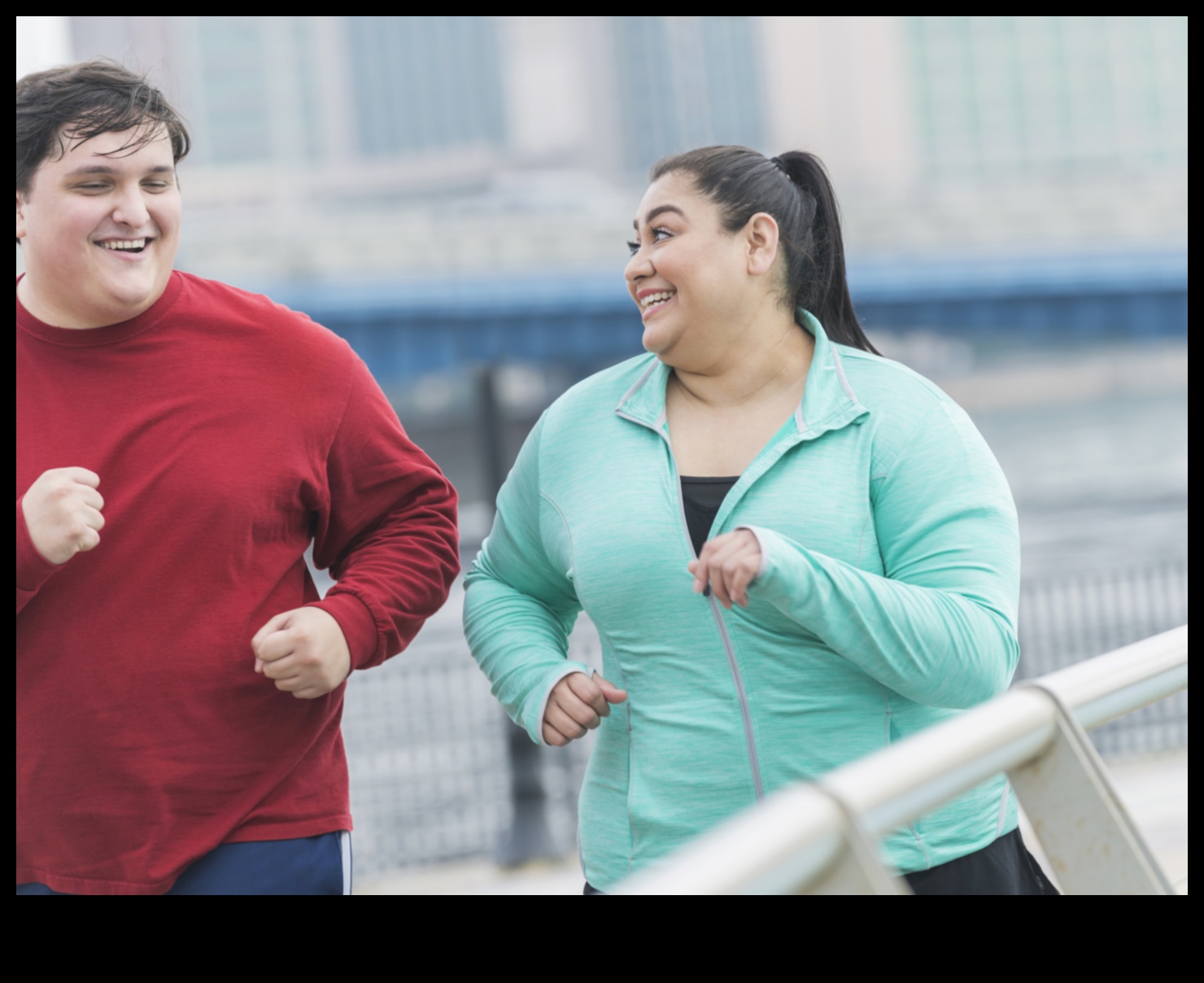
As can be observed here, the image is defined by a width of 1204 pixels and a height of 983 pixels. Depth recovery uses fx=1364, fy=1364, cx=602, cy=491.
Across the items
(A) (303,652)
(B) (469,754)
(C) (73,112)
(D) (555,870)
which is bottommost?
(B) (469,754)

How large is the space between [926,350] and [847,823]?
180ft

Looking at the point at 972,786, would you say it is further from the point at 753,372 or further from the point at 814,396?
the point at 753,372

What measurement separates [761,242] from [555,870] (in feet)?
15.0

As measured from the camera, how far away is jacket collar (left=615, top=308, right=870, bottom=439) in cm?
208

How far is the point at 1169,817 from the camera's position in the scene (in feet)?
19.4

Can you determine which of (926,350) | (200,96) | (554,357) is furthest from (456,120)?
(554,357)

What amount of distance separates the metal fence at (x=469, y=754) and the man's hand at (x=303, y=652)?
4.37 m

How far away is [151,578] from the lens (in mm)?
2174

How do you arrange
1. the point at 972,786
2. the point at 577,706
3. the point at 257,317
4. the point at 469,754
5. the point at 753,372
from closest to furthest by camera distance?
the point at 972,786
the point at 577,706
the point at 753,372
the point at 257,317
the point at 469,754

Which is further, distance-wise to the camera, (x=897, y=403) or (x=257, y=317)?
(x=257, y=317)

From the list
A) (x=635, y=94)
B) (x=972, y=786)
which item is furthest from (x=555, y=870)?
(x=635, y=94)

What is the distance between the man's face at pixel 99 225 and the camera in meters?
2.14

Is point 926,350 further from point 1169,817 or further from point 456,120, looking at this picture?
point 456,120

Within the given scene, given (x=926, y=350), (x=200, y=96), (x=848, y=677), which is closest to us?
(x=848, y=677)
